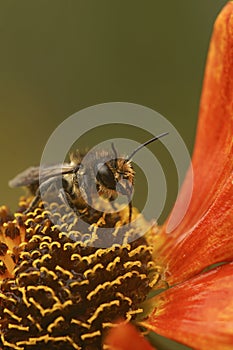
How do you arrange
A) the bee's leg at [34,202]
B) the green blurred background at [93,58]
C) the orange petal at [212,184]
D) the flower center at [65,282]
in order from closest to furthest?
1. the flower center at [65,282]
2. the orange petal at [212,184]
3. the bee's leg at [34,202]
4. the green blurred background at [93,58]

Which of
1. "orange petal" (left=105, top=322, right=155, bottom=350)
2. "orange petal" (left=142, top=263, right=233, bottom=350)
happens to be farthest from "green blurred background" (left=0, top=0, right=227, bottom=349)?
"orange petal" (left=105, top=322, right=155, bottom=350)

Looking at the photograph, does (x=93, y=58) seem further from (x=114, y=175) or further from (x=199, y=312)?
(x=199, y=312)

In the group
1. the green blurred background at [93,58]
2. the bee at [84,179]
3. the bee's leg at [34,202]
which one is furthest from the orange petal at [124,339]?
the green blurred background at [93,58]

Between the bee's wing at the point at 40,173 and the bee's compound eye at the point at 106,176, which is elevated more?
the bee's wing at the point at 40,173

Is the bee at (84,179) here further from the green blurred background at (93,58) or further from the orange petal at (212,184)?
the green blurred background at (93,58)

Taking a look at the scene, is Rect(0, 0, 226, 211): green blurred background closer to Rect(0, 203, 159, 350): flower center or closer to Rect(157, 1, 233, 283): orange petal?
Rect(157, 1, 233, 283): orange petal

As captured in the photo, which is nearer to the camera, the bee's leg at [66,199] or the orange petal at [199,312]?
the orange petal at [199,312]

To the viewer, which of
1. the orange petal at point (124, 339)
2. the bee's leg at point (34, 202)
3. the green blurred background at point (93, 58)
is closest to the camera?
the orange petal at point (124, 339)

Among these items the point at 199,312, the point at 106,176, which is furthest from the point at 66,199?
the point at 199,312

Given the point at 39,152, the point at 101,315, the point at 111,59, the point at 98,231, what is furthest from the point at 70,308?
the point at 111,59
